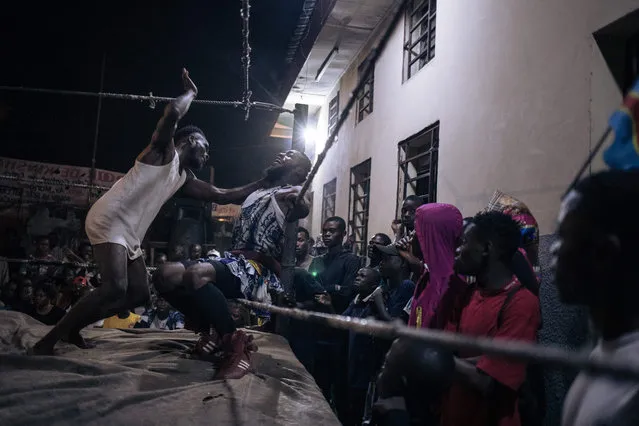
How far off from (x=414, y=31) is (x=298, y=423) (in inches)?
275

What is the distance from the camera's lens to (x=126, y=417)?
195 cm

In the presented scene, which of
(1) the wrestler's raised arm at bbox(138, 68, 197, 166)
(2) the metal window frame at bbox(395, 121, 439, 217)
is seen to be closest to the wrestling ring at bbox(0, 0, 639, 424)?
(1) the wrestler's raised arm at bbox(138, 68, 197, 166)

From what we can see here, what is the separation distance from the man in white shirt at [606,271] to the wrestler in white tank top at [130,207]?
9.06ft

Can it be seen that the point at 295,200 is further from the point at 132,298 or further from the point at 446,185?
the point at 446,185

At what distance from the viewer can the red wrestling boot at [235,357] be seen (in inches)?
103

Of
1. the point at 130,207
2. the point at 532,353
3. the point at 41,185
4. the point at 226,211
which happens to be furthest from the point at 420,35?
the point at 532,353

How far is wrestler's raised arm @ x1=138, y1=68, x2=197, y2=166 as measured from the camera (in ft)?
10.4

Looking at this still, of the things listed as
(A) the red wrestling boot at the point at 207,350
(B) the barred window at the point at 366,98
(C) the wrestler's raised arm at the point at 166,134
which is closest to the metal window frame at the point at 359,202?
(B) the barred window at the point at 366,98

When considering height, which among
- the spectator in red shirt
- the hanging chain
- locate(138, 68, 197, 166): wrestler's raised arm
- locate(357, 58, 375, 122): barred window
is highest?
locate(357, 58, 375, 122): barred window

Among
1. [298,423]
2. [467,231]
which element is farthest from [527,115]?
[298,423]

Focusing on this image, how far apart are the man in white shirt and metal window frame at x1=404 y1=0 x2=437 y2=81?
19.9 feet

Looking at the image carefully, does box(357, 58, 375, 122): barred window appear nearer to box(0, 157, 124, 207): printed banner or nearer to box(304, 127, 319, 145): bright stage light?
box(304, 127, 319, 145): bright stage light

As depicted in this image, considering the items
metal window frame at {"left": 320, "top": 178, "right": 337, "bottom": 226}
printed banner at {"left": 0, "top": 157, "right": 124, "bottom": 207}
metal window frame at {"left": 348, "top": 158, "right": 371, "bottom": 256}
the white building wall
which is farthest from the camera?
metal window frame at {"left": 320, "top": 178, "right": 337, "bottom": 226}

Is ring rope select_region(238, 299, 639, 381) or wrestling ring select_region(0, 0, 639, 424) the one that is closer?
ring rope select_region(238, 299, 639, 381)
